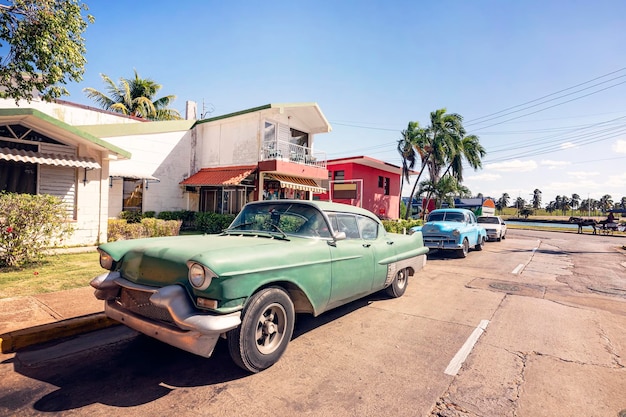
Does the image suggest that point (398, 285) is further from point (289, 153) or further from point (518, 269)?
point (289, 153)

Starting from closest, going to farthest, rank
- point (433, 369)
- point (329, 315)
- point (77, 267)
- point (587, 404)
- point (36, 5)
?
point (587, 404) < point (433, 369) < point (329, 315) < point (36, 5) < point (77, 267)

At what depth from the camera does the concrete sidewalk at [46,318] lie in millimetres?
3684

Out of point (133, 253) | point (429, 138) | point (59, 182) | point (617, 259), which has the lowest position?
point (617, 259)

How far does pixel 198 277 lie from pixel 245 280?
1.35ft

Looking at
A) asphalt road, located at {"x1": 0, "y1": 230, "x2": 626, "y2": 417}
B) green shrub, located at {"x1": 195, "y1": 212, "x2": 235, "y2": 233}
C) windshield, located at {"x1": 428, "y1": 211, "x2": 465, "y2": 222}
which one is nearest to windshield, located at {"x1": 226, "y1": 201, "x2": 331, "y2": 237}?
asphalt road, located at {"x1": 0, "y1": 230, "x2": 626, "y2": 417}

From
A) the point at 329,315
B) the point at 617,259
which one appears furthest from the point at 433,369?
the point at 617,259

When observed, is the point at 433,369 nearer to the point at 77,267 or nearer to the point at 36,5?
the point at 77,267

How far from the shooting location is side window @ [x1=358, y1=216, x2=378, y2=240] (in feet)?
16.8

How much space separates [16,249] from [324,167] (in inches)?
607

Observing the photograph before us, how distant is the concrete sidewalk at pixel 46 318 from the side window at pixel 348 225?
338 cm

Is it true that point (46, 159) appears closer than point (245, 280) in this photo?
No

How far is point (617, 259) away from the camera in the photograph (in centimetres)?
1281

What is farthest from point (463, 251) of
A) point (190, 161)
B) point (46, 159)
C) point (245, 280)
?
point (190, 161)

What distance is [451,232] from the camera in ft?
37.1
